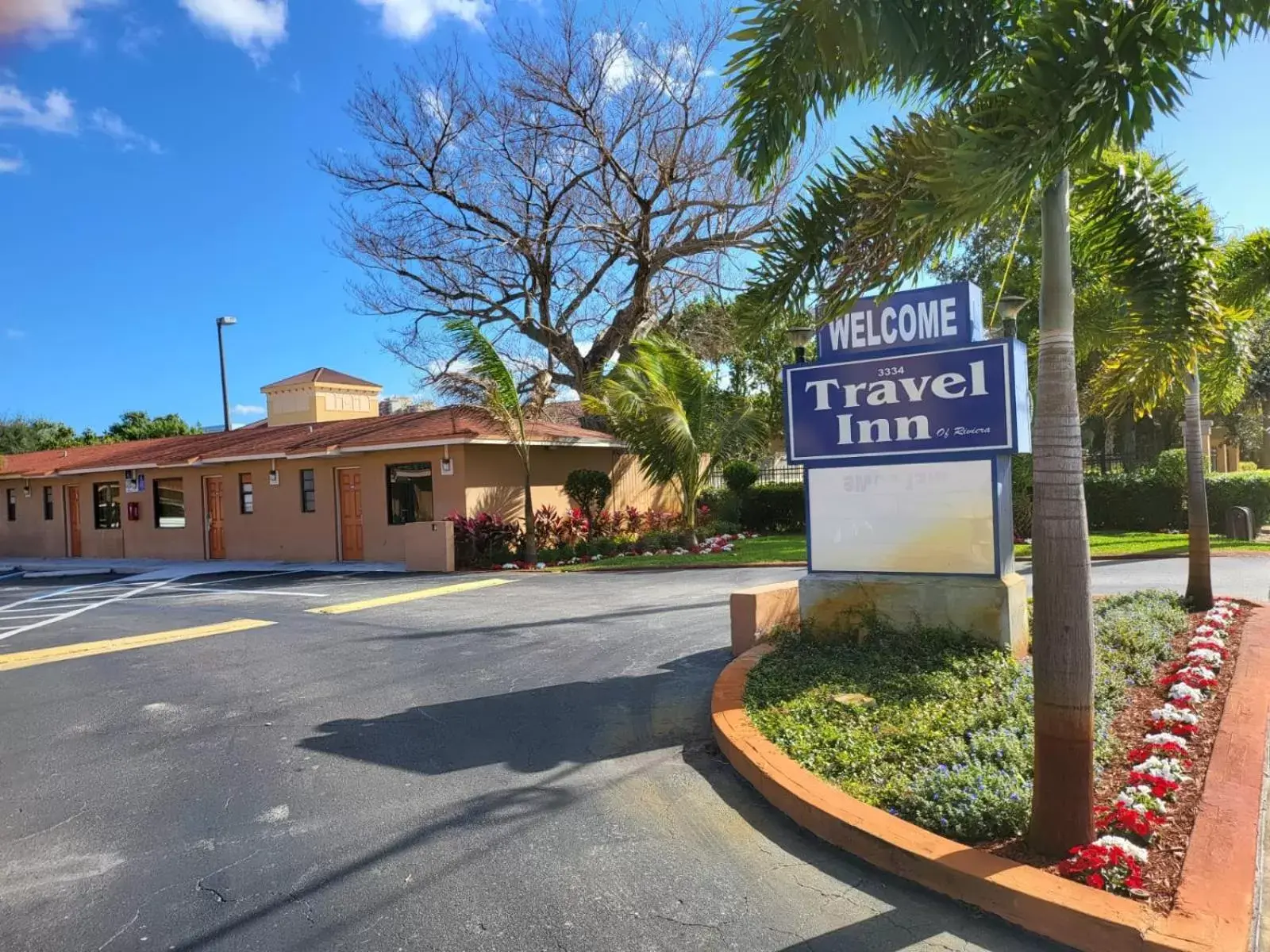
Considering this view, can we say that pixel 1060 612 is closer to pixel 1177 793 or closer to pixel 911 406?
pixel 1177 793

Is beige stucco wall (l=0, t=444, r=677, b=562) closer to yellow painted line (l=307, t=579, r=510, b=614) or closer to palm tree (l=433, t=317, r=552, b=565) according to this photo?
palm tree (l=433, t=317, r=552, b=565)

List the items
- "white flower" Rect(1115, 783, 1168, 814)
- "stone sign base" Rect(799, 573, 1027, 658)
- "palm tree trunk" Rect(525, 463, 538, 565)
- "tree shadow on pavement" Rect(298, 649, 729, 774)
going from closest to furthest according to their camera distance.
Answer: "white flower" Rect(1115, 783, 1168, 814)
"tree shadow on pavement" Rect(298, 649, 729, 774)
"stone sign base" Rect(799, 573, 1027, 658)
"palm tree trunk" Rect(525, 463, 538, 565)

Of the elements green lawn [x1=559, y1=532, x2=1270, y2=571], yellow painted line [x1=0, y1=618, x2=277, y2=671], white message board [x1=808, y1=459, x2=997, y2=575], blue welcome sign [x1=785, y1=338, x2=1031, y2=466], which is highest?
blue welcome sign [x1=785, y1=338, x2=1031, y2=466]

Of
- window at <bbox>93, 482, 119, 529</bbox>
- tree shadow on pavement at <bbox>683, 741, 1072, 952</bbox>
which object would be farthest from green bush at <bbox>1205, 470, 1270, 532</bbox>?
window at <bbox>93, 482, 119, 529</bbox>

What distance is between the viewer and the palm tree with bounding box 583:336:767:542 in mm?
17203

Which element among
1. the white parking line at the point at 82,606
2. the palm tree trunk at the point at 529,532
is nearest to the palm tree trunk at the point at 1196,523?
the palm tree trunk at the point at 529,532

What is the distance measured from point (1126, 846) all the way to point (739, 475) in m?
20.5

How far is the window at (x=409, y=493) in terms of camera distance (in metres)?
18.3

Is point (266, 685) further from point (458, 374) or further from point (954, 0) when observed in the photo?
point (458, 374)

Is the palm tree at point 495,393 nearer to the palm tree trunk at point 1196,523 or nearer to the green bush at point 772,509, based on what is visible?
the green bush at point 772,509

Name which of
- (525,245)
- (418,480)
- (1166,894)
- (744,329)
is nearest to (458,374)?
(418,480)

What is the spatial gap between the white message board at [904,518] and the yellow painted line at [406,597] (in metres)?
6.90

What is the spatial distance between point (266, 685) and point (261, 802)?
2899 millimetres

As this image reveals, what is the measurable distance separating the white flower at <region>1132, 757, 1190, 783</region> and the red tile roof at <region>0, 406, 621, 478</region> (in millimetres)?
14059
